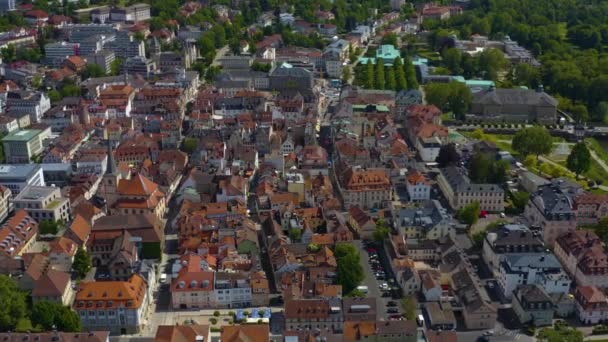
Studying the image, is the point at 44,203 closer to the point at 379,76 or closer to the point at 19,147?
the point at 19,147

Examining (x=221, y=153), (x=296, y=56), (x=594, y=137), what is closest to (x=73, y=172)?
(x=221, y=153)

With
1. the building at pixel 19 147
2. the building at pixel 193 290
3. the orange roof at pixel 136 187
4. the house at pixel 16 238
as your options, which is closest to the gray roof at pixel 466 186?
the building at pixel 193 290

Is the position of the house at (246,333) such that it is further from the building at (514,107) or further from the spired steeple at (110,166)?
the building at (514,107)

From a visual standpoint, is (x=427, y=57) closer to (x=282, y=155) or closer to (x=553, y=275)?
(x=282, y=155)

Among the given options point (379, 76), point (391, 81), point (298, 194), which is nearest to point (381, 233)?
point (298, 194)

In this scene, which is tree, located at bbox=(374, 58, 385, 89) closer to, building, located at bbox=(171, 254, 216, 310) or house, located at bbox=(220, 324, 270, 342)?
building, located at bbox=(171, 254, 216, 310)

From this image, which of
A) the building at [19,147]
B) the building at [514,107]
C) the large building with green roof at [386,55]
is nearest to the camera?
the building at [19,147]
